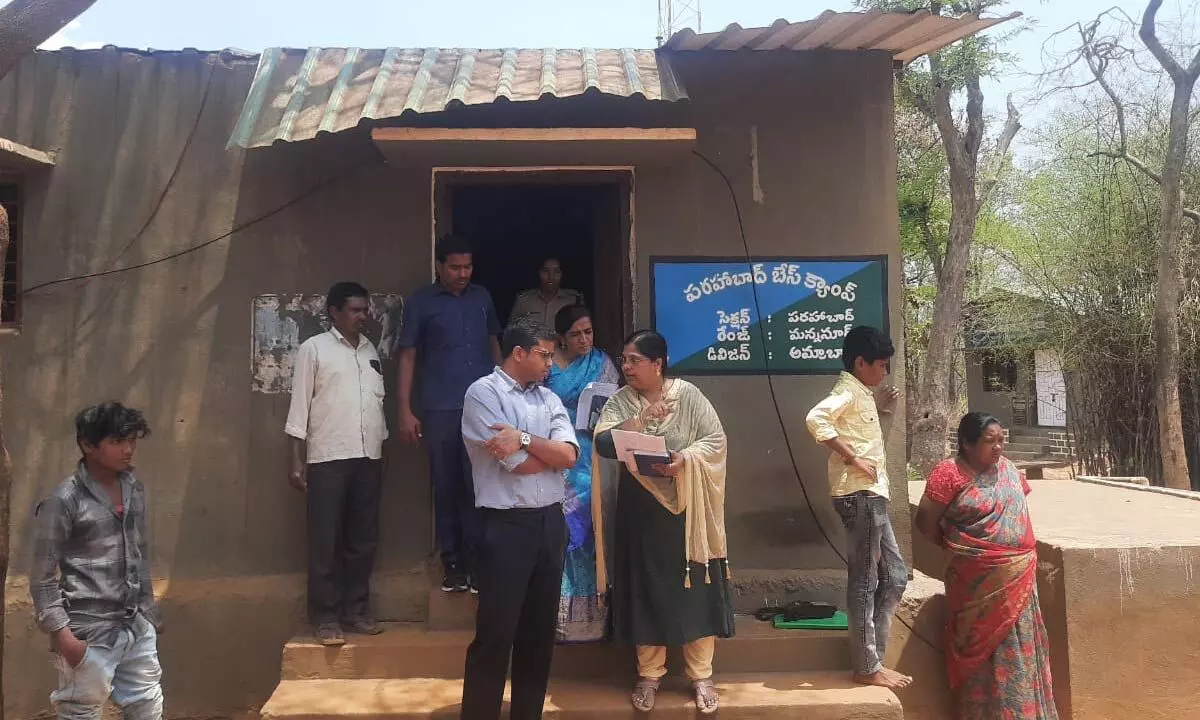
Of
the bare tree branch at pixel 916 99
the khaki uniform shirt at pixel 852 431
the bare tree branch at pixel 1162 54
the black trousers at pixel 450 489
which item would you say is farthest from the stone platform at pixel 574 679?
the bare tree branch at pixel 916 99

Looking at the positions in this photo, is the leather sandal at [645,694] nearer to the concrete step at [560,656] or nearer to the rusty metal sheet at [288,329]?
the concrete step at [560,656]

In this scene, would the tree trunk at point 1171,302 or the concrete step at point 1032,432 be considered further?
Result: the concrete step at point 1032,432

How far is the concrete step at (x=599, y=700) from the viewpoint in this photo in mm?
3777

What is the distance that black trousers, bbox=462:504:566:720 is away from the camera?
3346 millimetres

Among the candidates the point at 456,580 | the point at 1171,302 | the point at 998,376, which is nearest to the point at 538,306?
the point at 456,580

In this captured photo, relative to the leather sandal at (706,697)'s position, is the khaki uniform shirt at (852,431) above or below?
above

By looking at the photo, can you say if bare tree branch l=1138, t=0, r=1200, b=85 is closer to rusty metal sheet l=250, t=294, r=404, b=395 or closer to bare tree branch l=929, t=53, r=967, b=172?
bare tree branch l=929, t=53, r=967, b=172

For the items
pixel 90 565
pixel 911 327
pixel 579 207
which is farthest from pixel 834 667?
pixel 911 327

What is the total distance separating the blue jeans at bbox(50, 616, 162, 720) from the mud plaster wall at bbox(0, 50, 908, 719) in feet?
4.63

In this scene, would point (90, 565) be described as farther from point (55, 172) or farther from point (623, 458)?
point (55, 172)

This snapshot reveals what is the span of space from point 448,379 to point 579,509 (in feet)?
3.20

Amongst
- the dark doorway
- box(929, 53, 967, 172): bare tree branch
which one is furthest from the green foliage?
the dark doorway

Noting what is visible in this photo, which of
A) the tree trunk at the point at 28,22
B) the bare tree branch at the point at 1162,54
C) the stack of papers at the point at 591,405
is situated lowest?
the stack of papers at the point at 591,405

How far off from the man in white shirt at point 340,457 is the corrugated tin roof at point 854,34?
2.38 metres
